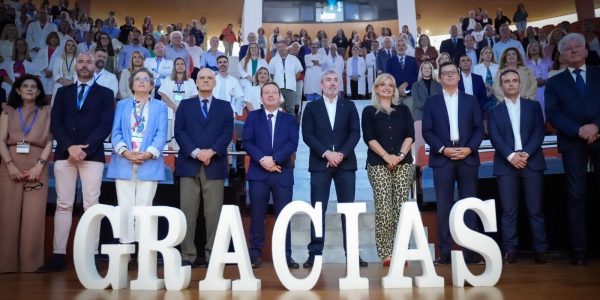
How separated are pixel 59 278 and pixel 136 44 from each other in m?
6.80

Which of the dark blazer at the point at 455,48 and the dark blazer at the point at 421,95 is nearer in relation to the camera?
the dark blazer at the point at 421,95

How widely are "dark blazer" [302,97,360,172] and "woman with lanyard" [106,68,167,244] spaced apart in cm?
120

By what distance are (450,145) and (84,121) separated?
9.87 ft

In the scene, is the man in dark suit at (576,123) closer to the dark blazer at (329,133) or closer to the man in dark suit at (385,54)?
the dark blazer at (329,133)

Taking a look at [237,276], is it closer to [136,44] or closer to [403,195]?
[403,195]

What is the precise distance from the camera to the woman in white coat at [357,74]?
11.7m

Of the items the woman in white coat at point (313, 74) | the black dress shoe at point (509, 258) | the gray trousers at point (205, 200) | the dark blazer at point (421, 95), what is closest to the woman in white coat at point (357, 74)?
the woman in white coat at point (313, 74)

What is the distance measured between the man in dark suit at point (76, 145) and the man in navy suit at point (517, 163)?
3.25m

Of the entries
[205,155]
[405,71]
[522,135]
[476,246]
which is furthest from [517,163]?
[405,71]

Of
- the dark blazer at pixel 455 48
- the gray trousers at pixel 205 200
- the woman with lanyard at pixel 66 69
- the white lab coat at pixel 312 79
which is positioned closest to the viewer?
the gray trousers at pixel 205 200

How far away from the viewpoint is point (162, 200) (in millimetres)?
5473

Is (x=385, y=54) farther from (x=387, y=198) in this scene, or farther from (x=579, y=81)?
(x=387, y=198)

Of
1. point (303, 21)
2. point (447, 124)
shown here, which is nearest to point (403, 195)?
point (447, 124)

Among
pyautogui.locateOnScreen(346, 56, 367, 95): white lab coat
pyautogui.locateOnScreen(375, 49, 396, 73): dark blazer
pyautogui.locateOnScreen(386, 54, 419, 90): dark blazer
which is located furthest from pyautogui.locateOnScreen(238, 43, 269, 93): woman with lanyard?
pyautogui.locateOnScreen(346, 56, 367, 95): white lab coat
